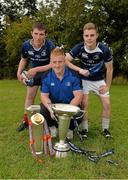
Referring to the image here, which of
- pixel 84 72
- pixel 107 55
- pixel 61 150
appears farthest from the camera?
pixel 107 55

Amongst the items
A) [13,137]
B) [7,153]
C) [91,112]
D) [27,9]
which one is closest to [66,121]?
[7,153]

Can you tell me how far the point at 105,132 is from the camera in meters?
6.54

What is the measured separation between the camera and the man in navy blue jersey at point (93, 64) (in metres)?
6.15

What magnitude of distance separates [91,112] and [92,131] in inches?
115

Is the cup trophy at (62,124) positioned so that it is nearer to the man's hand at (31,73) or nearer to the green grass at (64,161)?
the green grass at (64,161)

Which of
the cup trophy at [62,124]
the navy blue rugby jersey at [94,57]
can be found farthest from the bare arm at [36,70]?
the cup trophy at [62,124]

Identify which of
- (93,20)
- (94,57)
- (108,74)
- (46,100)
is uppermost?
(93,20)

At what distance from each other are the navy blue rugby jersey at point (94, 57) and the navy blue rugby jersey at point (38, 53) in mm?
455

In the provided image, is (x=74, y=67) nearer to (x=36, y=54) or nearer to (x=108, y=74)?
(x=108, y=74)

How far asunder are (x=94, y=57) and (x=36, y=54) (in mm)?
977

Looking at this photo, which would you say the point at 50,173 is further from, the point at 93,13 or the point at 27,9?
the point at 27,9

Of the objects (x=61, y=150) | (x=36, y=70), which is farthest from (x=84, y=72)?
(x=61, y=150)

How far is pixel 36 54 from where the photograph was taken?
21.8 ft

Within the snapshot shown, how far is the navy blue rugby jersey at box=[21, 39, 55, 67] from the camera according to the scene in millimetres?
6586
